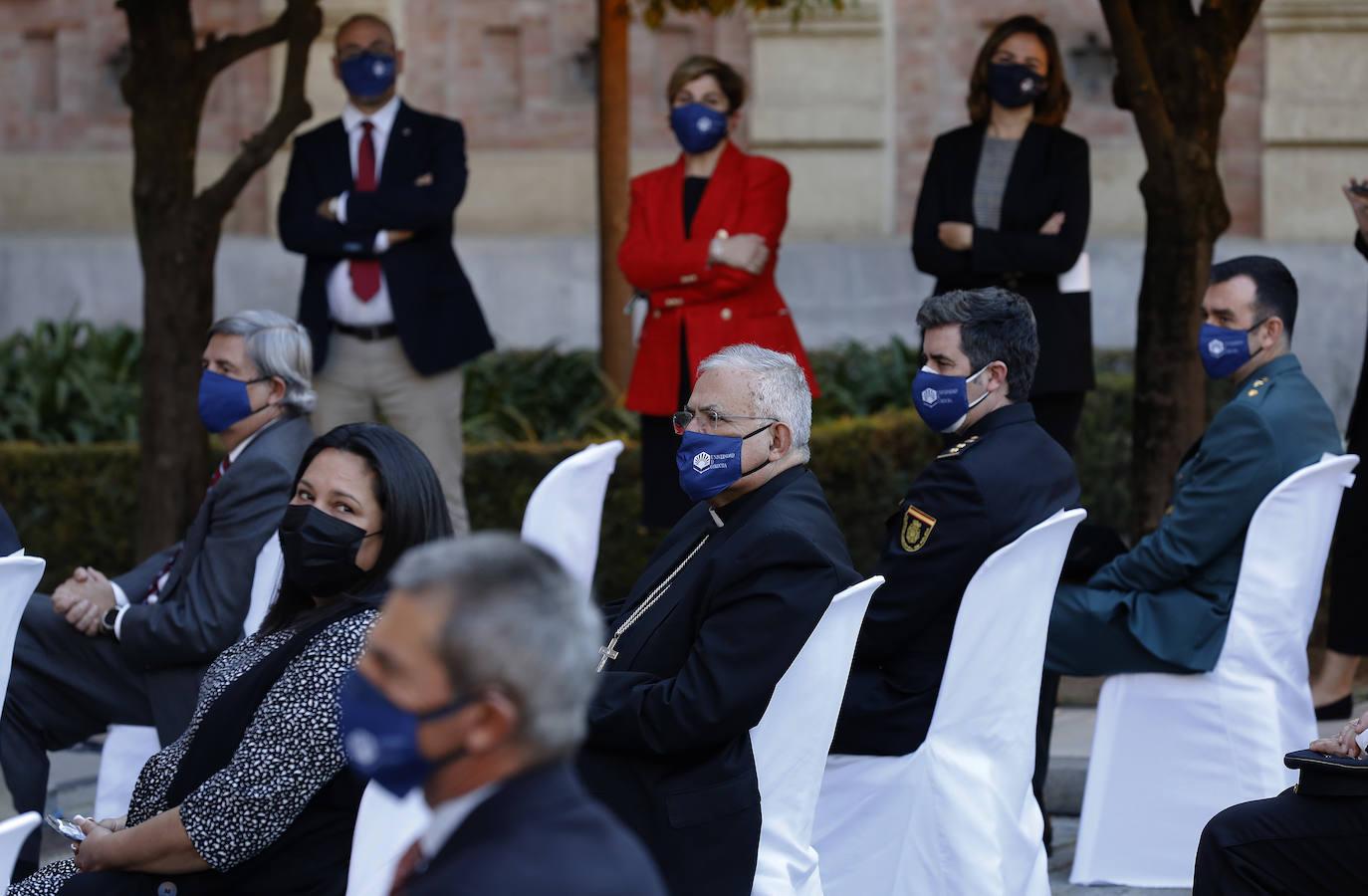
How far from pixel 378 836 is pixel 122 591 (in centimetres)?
220

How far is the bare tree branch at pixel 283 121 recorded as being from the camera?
23.4 feet

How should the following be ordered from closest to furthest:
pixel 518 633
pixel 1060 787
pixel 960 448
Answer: pixel 518 633 → pixel 960 448 → pixel 1060 787

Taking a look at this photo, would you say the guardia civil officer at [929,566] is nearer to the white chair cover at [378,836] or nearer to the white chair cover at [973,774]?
the white chair cover at [973,774]

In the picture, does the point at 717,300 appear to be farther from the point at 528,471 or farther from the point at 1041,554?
the point at 1041,554

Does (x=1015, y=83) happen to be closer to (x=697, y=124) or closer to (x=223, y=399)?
(x=697, y=124)

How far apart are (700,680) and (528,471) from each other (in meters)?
4.59

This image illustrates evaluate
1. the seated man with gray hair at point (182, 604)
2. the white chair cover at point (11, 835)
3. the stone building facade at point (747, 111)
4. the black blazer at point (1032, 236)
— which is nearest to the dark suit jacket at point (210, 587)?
the seated man with gray hair at point (182, 604)

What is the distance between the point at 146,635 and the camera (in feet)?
16.2

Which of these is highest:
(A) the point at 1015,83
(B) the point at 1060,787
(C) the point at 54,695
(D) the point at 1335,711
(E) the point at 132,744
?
(A) the point at 1015,83

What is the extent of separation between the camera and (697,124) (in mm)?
6652

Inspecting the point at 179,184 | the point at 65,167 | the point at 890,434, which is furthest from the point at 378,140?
the point at 65,167

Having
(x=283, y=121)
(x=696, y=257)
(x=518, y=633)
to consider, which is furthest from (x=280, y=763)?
(x=283, y=121)

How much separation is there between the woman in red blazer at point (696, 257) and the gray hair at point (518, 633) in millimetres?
4502

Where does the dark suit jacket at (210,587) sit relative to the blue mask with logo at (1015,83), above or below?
below
